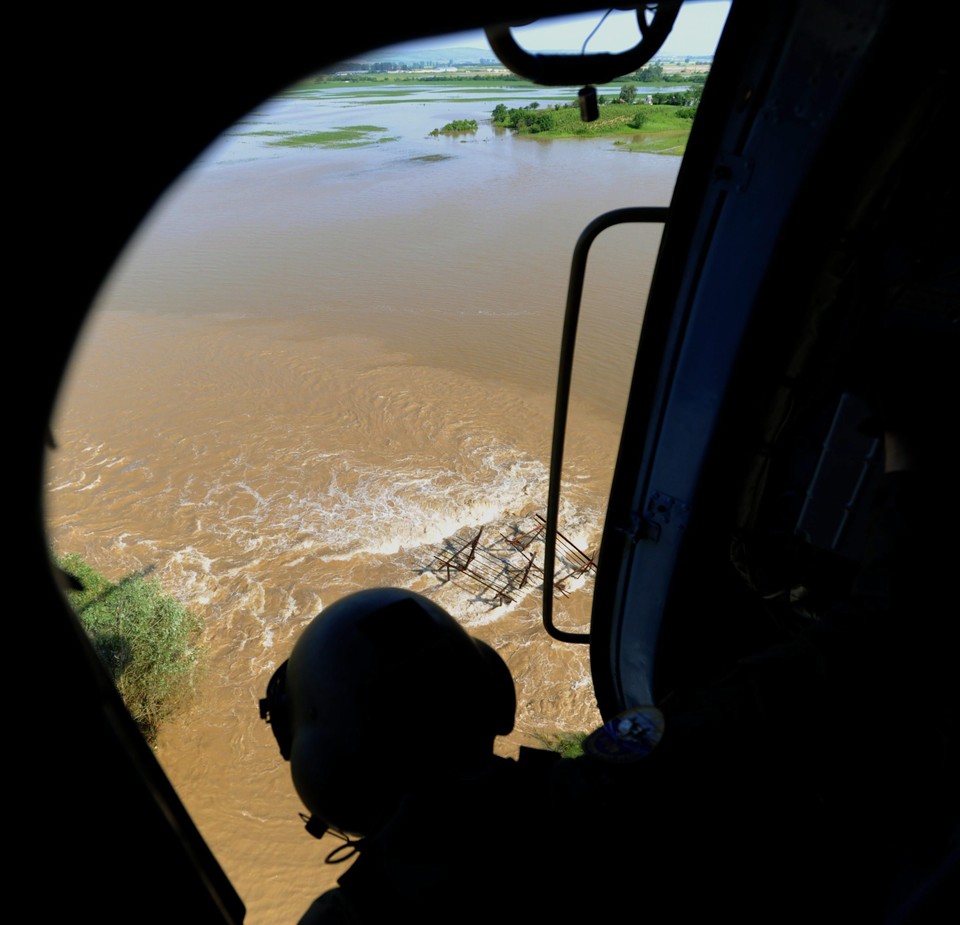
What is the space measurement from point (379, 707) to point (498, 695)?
433 mm

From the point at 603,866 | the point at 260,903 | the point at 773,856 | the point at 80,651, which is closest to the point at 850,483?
the point at 773,856

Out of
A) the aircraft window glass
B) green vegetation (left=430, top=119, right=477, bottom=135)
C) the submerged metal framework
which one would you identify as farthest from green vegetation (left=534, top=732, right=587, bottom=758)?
green vegetation (left=430, top=119, right=477, bottom=135)

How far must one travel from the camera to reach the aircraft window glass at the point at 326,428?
8508 mm

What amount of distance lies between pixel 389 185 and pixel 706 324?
2873 centimetres

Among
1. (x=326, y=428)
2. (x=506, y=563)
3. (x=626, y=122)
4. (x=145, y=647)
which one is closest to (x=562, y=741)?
(x=506, y=563)

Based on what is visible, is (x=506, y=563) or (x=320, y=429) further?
(x=320, y=429)

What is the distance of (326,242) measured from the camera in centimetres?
2239

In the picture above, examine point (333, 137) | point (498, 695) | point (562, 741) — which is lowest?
point (562, 741)

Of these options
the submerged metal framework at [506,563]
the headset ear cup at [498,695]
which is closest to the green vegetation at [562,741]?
the submerged metal framework at [506,563]

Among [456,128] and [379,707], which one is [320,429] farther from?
[456,128]

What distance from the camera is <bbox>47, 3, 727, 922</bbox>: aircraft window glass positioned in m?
8.51

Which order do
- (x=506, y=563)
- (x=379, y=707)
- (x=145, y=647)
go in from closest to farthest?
(x=379, y=707), (x=145, y=647), (x=506, y=563)

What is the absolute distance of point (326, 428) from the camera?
13906mm

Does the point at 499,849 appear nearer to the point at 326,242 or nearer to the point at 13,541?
the point at 13,541
